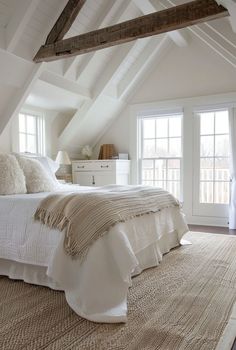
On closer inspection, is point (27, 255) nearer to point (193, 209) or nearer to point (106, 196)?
point (106, 196)

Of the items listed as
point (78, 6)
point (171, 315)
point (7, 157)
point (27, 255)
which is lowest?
point (171, 315)

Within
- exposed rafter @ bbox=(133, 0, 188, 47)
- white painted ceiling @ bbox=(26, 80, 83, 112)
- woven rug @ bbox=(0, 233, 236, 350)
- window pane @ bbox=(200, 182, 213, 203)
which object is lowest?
woven rug @ bbox=(0, 233, 236, 350)

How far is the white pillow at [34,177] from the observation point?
3270 millimetres

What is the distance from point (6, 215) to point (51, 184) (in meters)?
0.97

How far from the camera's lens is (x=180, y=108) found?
5137 mm

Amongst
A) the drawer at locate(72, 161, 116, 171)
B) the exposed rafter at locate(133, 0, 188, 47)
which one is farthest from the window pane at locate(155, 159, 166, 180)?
the exposed rafter at locate(133, 0, 188, 47)

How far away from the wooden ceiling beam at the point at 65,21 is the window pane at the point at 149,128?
235 cm

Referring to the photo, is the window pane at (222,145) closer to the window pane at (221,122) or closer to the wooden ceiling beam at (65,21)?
the window pane at (221,122)

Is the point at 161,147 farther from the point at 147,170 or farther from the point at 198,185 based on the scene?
the point at 198,185

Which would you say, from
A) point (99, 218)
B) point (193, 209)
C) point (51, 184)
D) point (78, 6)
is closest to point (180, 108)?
point (193, 209)

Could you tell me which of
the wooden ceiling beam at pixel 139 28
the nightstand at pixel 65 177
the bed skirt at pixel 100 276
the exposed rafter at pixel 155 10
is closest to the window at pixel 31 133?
the nightstand at pixel 65 177

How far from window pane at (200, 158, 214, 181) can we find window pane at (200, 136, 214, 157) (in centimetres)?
9

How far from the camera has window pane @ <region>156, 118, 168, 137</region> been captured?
5422mm

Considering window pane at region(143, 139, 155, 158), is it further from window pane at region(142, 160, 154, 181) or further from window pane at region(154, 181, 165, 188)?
window pane at region(154, 181, 165, 188)
